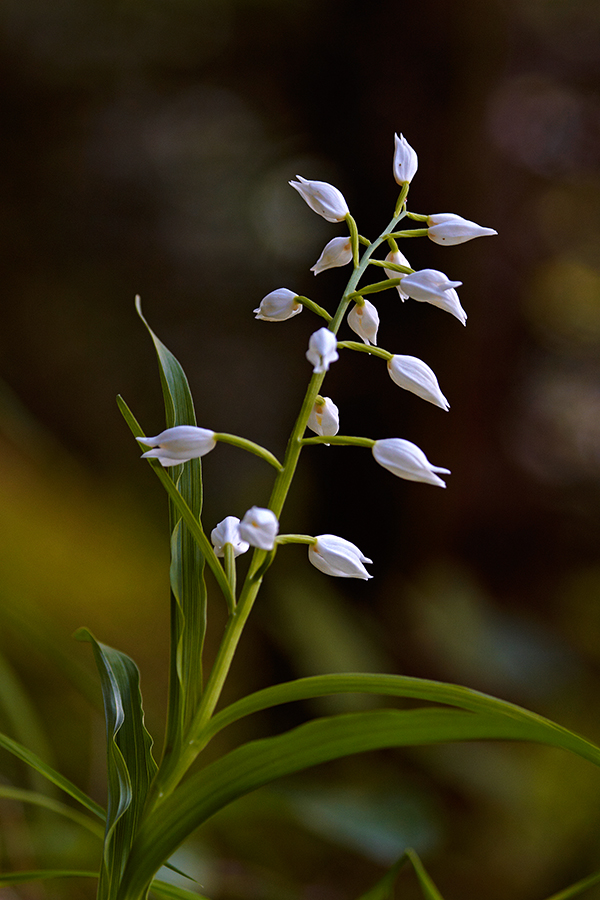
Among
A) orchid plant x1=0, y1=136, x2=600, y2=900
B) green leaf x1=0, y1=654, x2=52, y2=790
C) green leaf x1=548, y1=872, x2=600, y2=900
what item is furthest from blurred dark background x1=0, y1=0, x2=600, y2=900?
orchid plant x1=0, y1=136, x2=600, y2=900

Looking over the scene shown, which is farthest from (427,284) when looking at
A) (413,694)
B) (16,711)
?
(16,711)

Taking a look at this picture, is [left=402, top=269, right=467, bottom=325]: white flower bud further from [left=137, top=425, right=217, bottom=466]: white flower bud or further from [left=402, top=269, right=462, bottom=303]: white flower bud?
[left=137, top=425, right=217, bottom=466]: white flower bud

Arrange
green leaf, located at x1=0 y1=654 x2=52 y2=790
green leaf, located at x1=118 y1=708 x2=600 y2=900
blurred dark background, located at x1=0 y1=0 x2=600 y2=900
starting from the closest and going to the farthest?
green leaf, located at x1=118 y1=708 x2=600 y2=900, green leaf, located at x1=0 y1=654 x2=52 y2=790, blurred dark background, located at x1=0 y1=0 x2=600 y2=900

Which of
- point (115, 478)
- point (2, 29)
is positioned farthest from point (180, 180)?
point (115, 478)

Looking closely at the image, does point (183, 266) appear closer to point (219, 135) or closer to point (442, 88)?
point (219, 135)

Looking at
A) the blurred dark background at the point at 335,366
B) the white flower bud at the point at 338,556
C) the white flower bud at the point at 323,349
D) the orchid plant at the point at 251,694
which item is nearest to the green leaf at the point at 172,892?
the orchid plant at the point at 251,694

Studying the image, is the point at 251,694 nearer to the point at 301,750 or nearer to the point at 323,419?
the point at 301,750
